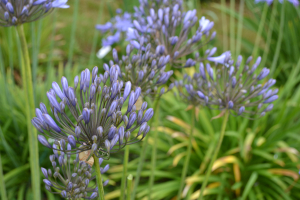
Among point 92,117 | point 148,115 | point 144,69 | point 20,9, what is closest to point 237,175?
point 144,69

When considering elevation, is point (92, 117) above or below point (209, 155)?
above

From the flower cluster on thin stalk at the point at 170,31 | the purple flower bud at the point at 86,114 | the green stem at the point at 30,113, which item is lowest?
the green stem at the point at 30,113

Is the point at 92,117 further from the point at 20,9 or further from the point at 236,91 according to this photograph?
the point at 236,91

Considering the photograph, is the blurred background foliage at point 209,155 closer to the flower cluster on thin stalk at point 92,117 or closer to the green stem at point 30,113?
the green stem at point 30,113

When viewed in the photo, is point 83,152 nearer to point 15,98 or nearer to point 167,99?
point 15,98

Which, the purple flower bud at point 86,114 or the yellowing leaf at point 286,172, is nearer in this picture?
the purple flower bud at point 86,114

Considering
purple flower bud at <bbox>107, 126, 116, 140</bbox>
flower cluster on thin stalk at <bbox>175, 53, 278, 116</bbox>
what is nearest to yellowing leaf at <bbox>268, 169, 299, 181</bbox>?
flower cluster on thin stalk at <bbox>175, 53, 278, 116</bbox>

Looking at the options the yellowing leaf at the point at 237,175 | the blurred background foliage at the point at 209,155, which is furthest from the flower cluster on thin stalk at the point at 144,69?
the yellowing leaf at the point at 237,175

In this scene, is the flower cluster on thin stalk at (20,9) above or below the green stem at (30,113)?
above
